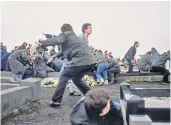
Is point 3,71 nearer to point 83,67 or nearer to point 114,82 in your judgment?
point 114,82

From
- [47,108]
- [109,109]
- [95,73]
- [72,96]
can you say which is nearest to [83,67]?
[47,108]

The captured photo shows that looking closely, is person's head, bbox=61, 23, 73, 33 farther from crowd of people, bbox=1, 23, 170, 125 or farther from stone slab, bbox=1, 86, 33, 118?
stone slab, bbox=1, 86, 33, 118

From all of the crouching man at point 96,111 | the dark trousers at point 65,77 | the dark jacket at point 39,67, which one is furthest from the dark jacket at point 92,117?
the dark jacket at point 39,67

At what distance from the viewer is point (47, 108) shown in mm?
6551

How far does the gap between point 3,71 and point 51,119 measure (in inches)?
367

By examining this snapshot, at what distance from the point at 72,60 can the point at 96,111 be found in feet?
10.9

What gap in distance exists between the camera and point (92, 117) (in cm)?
343

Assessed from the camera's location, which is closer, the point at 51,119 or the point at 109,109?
the point at 109,109

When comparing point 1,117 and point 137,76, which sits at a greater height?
point 1,117

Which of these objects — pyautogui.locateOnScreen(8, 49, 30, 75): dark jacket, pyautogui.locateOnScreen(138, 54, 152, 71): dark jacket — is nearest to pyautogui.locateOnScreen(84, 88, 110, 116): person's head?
pyautogui.locateOnScreen(8, 49, 30, 75): dark jacket

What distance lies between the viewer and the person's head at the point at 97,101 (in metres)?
3.27

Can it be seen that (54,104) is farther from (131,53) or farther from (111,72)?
(131,53)

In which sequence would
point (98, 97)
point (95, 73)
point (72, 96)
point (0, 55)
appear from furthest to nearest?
point (0, 55), point (95, 73), point (72, 96), point (98, 97)

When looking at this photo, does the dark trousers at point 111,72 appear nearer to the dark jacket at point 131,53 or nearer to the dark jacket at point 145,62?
the dark jacket at point 145,62
